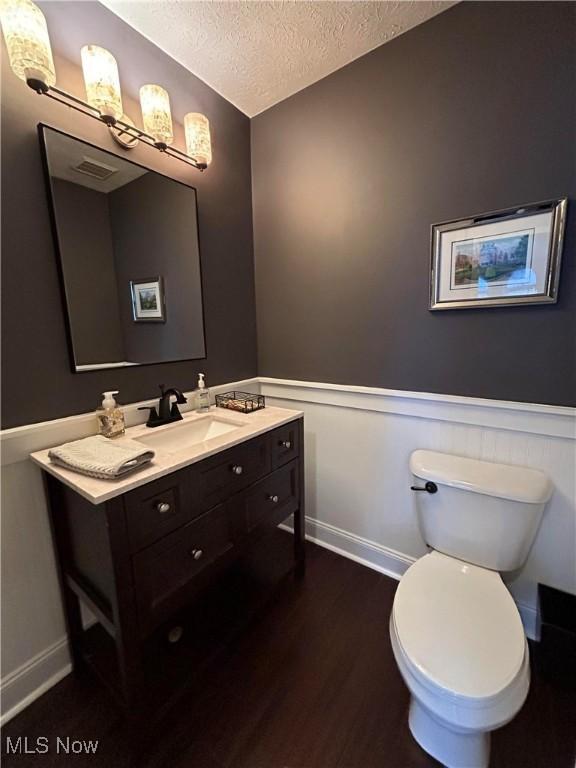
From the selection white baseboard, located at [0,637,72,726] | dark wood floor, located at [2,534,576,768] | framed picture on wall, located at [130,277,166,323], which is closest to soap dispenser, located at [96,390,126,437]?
framed picture on wall, located at [130,277,166,323]

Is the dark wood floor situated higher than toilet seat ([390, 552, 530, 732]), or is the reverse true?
toilet seat ([390, 552, 530, 732])

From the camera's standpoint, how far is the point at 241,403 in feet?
5.28

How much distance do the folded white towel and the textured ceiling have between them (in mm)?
1575

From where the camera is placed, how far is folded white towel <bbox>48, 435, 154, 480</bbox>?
888mm

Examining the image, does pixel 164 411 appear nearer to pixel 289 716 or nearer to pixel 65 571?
pixel 65 571

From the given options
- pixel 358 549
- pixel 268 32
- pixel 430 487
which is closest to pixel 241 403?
pixel 430 487

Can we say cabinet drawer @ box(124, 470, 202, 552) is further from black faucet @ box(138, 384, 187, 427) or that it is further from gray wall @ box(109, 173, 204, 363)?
gray wall @ box(109, 173, 204, 363)

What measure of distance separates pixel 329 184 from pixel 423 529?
1.63 m

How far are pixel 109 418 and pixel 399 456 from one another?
1.27 metres

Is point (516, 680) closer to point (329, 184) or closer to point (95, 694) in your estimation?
point (95, 694)

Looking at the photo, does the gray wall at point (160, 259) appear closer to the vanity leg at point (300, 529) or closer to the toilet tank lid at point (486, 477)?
the vanity leg at point (300, 529)

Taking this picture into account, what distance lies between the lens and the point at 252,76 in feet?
4.94

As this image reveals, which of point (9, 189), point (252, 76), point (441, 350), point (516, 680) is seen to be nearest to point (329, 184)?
point (252, 76)

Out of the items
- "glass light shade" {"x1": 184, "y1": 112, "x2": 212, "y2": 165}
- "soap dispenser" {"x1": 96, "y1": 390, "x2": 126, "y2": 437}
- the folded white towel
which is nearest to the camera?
the folded white towel
